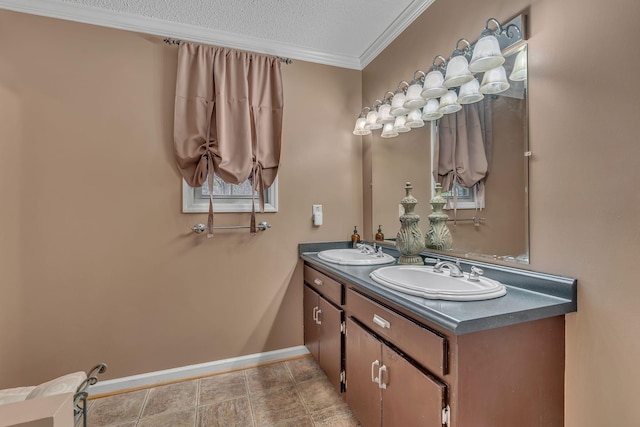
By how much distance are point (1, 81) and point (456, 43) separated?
2.67 meters

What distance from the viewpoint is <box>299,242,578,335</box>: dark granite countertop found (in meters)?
1.00

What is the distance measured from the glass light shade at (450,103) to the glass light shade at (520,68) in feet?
1.06

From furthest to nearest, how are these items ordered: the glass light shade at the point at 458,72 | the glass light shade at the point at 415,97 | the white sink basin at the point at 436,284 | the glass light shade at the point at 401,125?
the glass light shade at the point at 401,125, the glass light shade at the point at 415,97, the glass light shade at the point at 458,72, the white sink basin at the point at 436,284

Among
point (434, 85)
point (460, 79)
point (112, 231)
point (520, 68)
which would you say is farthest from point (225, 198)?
point (520, 68)

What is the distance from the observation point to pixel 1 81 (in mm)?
1846

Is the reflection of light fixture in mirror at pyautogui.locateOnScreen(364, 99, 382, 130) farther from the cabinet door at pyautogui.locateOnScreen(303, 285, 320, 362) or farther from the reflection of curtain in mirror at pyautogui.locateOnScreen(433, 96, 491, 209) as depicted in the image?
the cabinet door at pyautogui.locateOnScreen(303, 285, 320, 362)

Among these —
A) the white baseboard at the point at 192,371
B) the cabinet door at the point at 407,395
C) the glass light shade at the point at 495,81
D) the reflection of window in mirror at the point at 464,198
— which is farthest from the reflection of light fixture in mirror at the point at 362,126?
the white baseboard at the point at 192,371

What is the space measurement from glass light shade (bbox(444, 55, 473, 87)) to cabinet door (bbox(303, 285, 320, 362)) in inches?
61.9

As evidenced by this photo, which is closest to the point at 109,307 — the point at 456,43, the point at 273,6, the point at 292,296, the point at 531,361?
the point at 292,296

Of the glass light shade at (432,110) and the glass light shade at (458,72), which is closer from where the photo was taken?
the glass light shade at (458,72)

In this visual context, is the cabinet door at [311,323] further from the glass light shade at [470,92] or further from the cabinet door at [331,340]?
the glass light shade at [470,92]

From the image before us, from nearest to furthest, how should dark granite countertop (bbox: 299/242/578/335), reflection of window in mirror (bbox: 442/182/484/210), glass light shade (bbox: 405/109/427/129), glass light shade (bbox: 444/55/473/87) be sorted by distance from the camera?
dark granite countertop (bbox: 299/242/578/335) → glass light shade (bbox: 444/55/473/87) → reflection of window in mirror (bbox: 442/182/484/210) → glass light shade (bbox: 405/109/427/129)

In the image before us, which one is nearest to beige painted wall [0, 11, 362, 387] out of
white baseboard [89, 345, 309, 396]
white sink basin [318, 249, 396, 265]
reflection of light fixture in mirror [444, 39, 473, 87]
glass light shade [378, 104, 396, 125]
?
white baseboard [89, 345, 309, 396]

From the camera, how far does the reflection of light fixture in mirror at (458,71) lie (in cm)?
150
